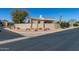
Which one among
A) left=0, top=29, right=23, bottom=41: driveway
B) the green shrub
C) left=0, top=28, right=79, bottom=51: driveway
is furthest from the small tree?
the green shrub

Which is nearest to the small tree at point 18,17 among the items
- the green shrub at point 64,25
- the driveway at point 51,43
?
the driveway at point 51,43

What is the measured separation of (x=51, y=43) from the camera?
1341cm

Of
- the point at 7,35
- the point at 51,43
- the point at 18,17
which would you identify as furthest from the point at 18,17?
the point at 51,43

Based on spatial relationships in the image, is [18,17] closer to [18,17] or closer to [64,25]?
[18,17]

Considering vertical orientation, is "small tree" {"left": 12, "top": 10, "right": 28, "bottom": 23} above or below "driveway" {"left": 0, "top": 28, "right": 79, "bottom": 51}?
above

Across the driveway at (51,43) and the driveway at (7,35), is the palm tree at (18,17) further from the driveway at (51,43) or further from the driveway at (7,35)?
the driveway at (51,43)

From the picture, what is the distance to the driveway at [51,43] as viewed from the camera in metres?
13.0

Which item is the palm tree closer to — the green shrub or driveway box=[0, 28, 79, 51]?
driveway box=[0, 28, 79, 51]

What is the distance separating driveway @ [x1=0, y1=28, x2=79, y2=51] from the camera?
1298 cm

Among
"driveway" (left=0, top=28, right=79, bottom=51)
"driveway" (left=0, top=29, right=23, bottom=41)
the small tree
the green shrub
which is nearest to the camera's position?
"driveway" (left=0, top=28, right=79, bottom=51)

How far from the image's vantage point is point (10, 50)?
12.9 m

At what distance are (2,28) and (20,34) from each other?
2.50 feet
